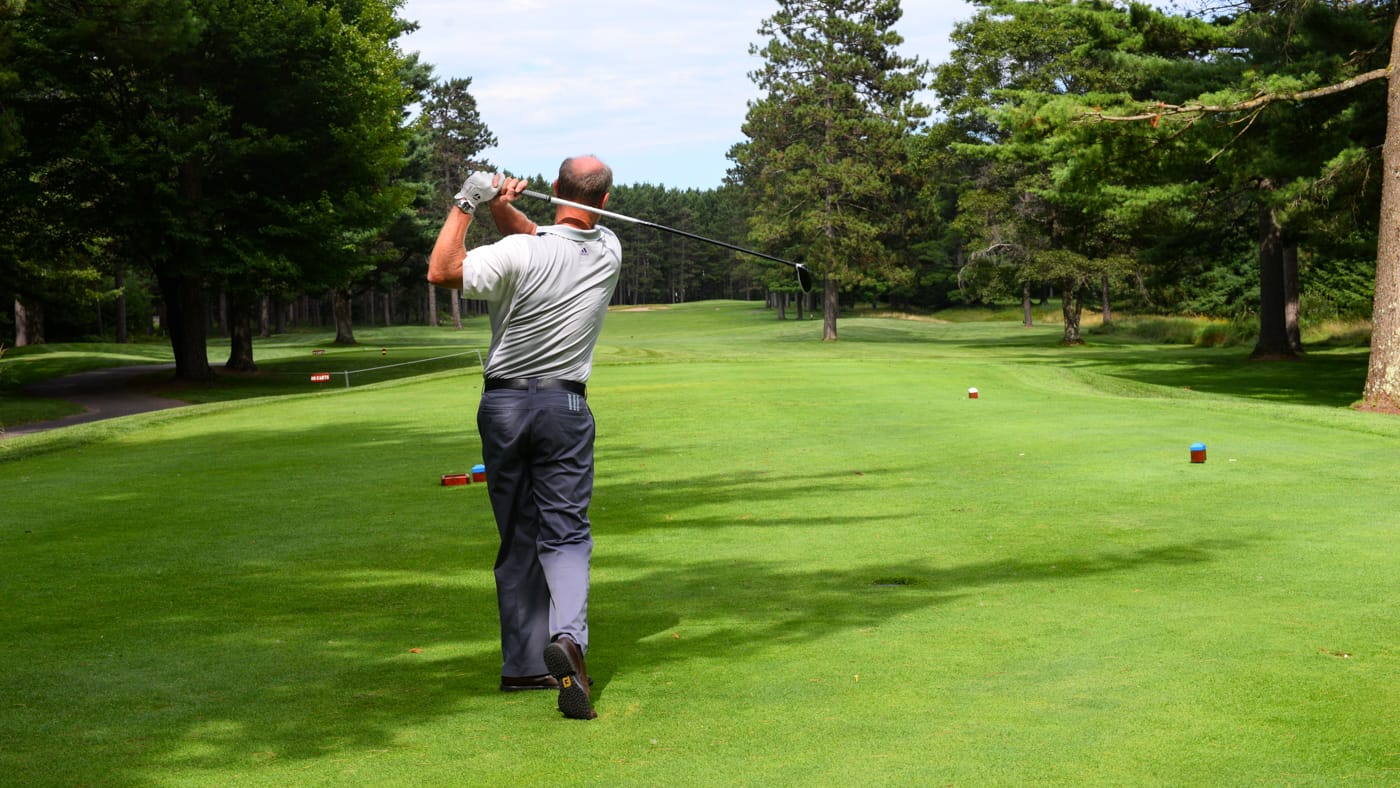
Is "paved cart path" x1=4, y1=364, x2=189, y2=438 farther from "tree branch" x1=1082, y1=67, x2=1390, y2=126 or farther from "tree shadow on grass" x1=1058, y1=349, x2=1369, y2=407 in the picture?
"tree shadow on grass" x1=1058, y1=349, x2=1369, y2=407

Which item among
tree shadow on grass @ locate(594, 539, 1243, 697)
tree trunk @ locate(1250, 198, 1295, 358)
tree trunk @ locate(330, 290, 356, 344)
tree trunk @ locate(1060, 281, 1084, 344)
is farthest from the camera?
tree trunk @ locate(330, 290, 356, 344)

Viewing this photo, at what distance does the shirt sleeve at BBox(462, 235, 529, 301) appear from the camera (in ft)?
16.3

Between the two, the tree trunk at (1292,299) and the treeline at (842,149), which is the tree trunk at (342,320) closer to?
the treeline at (842,149)

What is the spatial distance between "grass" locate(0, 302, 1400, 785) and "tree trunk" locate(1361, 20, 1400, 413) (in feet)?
20.4

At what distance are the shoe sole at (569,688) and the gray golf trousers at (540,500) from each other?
1.13 ft

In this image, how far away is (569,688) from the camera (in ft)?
15.3

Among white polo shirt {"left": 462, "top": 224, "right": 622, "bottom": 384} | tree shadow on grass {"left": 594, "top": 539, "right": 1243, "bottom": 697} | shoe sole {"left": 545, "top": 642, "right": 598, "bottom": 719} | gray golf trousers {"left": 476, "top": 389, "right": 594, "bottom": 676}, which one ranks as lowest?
tree shadow on grass {"left": 594, "top": 539, "right": 1243, "bottom": 697}

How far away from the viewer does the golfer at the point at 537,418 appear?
5121mm

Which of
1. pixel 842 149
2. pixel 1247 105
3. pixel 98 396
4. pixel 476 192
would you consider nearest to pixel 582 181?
pixel 476 192

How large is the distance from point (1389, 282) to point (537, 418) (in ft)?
63.7

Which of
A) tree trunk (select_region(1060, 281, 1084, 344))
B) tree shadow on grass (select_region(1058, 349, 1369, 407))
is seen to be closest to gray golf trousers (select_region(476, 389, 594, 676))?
tree shadow on grass (select_region(1058, 349, 1369, 407))

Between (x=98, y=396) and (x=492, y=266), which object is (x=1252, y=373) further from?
(x=492, y=266)

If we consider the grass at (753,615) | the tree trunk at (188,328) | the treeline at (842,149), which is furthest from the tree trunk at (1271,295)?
the tree trunk at (188,328)

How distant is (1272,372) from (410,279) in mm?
51998
